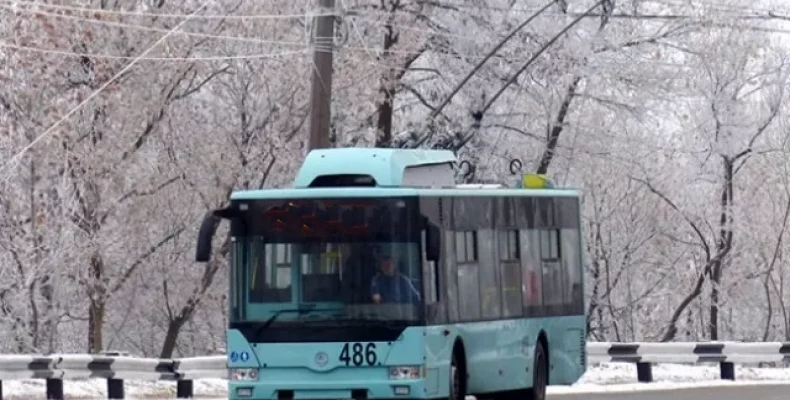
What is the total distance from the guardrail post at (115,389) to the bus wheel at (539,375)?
5.22 meters

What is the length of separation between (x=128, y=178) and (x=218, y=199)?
2017mm

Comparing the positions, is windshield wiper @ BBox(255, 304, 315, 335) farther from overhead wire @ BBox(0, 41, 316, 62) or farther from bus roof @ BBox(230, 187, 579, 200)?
overhead wire @ BBox(0, 41, 316, 62)

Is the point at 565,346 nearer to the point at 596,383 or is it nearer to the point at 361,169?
the point at 361,169

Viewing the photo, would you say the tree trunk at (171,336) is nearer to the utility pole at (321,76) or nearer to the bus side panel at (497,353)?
the utility pole at (321,76)

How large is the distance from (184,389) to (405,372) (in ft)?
22.8

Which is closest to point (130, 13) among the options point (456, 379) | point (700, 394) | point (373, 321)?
point (700, 394)

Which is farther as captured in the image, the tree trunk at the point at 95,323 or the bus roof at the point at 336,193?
the tree trunk at the point at 95,323

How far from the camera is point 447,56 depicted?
123ft

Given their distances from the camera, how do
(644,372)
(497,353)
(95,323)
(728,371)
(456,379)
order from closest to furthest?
(456,379) → (497,353) → (644,372) → (728,371) → (95,323)

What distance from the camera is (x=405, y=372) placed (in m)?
18.5

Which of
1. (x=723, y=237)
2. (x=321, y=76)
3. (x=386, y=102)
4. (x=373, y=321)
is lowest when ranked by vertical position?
(x=373, y=321)

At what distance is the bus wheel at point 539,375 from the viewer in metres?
22.3

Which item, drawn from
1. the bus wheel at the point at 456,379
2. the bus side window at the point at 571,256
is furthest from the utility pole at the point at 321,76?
the bus wheel at the point at 456,379

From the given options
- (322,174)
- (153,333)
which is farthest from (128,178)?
(322,174)
